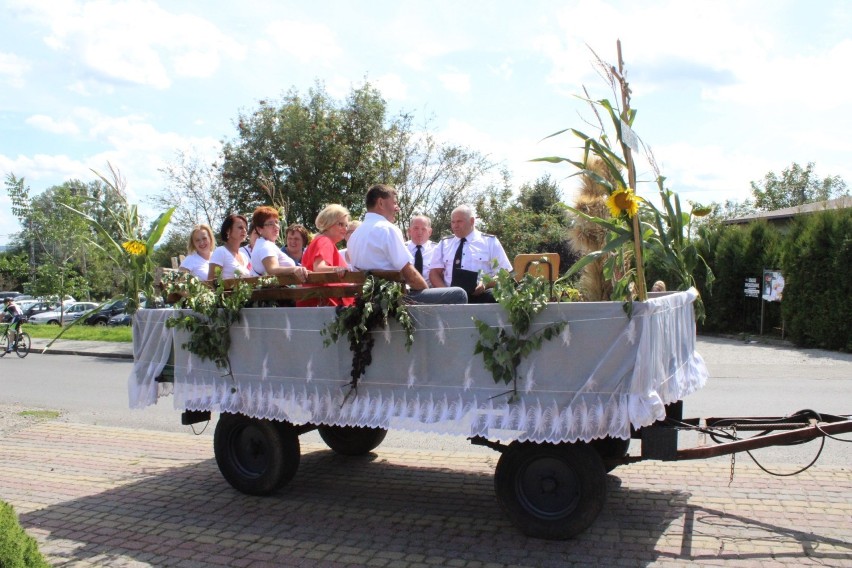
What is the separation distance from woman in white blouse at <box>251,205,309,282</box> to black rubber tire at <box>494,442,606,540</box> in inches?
87.6

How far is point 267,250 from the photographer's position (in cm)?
629

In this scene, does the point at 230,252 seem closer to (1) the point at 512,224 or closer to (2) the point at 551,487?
(2) the point at 551,487

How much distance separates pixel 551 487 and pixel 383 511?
1453 mm

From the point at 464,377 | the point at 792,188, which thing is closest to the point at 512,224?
the point at 464,377

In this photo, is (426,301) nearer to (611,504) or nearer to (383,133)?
(611,504)

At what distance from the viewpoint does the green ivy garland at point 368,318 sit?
4.69 metres

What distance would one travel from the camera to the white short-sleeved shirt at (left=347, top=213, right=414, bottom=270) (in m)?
5.18

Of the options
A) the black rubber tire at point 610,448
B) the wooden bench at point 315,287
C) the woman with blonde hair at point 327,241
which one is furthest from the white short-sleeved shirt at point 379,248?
the black rubber tire at point 610,448

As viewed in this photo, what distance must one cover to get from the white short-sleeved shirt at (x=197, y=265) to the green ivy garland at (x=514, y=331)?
11.6ft

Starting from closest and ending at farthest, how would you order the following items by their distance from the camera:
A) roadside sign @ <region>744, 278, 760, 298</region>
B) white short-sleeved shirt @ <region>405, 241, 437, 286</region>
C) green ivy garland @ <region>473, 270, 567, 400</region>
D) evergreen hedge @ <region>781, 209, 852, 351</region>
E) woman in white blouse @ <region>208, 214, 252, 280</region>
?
green ivy garland @ <region>473, 270, 567, 400</region>
woman in white blouse @ <region>208, 214, 252, 280</region>
white short-sleeved shirt @ <region>405, 241, 437, 286</region>
evergreen hedge @ <region>781, 209, 852, 351</region>
roadside sign @ <region>744, 278, 760, 298</region>

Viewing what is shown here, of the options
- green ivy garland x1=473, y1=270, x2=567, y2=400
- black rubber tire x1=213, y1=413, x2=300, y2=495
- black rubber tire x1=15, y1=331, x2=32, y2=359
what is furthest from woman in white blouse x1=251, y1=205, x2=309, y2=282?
black rubber tire x1=15, y1=331, x2=32, y2=359

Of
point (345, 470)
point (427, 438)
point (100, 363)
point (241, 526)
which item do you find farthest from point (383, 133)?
point (241, 526)

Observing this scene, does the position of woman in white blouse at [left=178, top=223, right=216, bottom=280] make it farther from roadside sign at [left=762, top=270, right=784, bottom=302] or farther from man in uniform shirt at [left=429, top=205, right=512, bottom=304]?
roadside sign at [left=762, top=270, right=784, bottom=302]

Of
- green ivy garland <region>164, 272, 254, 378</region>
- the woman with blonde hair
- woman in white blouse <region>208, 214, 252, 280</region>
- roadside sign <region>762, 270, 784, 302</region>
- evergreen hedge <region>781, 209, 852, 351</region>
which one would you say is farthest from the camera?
roadside sign <region>762, 270, 784, 302</region>
